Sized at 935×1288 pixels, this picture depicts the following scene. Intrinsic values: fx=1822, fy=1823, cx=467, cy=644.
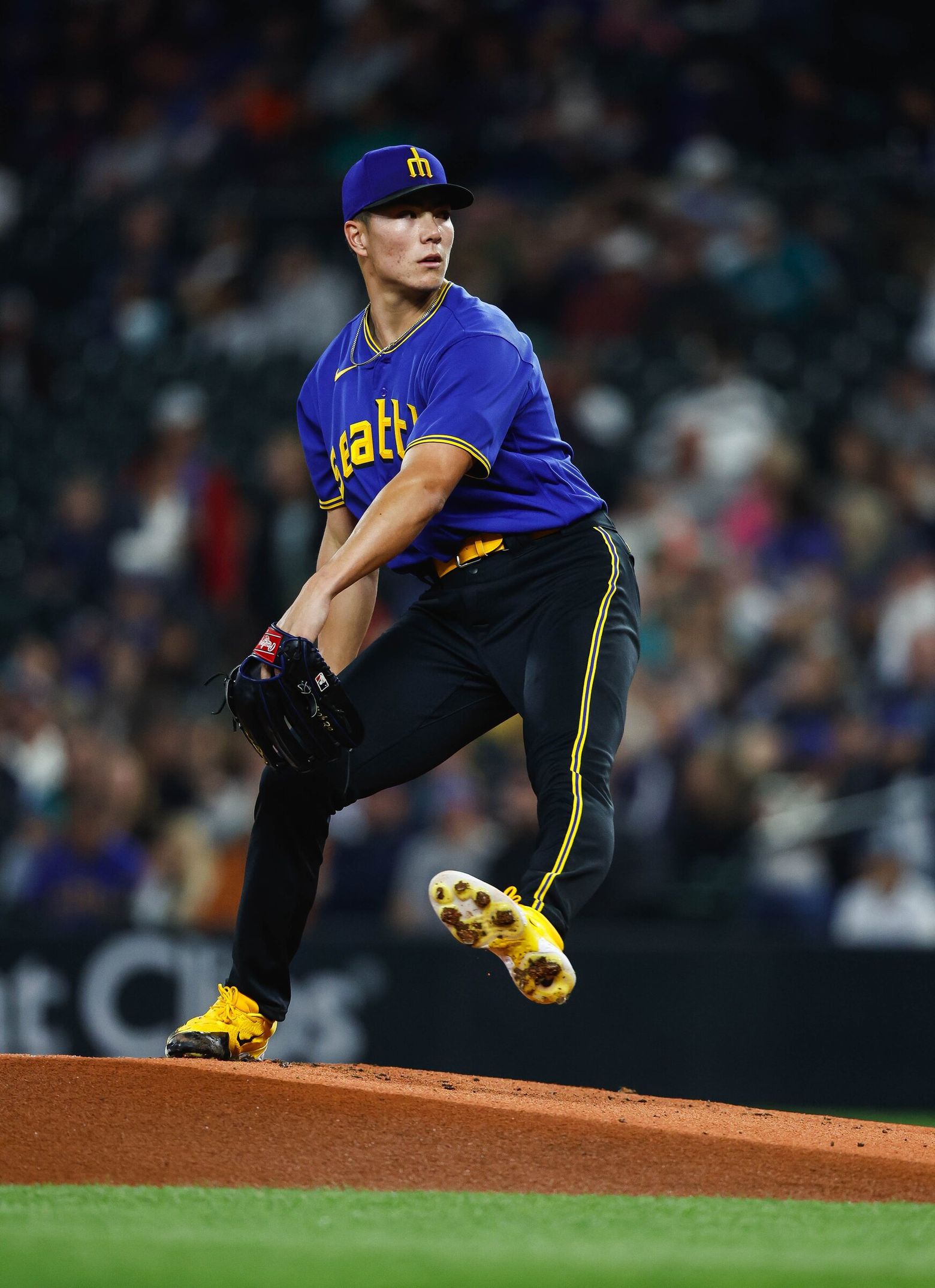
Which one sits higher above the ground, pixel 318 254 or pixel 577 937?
pixel 318 254

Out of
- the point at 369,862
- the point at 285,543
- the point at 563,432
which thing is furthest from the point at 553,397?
the point at 369,862

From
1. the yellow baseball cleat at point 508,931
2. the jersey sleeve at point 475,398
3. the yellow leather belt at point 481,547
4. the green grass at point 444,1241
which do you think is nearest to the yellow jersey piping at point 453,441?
the jersey sleeve at point 475,398

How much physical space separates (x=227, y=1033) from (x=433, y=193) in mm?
2084

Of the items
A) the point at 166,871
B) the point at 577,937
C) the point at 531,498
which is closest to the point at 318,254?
the point at 166,871

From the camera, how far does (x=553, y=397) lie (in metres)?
10.3

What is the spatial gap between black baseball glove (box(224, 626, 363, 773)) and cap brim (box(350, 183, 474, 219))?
107 centimetres

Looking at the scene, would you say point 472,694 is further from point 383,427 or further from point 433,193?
point 433,193

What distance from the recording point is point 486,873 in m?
7.95

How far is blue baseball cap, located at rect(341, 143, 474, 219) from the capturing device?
4.32 m

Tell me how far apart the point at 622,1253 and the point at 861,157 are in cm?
967

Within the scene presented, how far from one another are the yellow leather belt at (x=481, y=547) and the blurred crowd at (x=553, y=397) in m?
3.59

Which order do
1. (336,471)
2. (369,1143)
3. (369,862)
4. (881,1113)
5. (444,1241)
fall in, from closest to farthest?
(444,1241) < (369,1143) < (336,471) < (881,1113) < (369,862)

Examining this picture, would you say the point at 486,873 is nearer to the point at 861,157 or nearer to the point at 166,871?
the point at 166,871

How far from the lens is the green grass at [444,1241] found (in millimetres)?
2873
